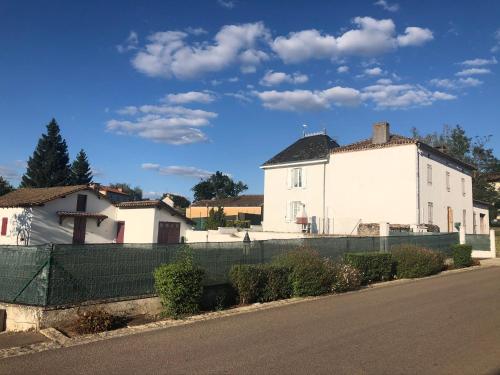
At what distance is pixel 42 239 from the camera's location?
27375 millimetres

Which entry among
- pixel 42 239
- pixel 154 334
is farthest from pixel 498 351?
pixel 42 239

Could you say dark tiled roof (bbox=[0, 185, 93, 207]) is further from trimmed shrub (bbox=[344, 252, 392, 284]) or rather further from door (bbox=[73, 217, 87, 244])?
trimmed shrub (bbox=[344, 252, 392, 284])

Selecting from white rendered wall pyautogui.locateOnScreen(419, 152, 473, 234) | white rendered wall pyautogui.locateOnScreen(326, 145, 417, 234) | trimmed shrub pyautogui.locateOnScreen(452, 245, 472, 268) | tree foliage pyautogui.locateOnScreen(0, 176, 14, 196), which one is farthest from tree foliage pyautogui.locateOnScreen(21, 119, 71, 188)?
trimmed shrub pyautogui.locateOnScreen(452, 245, 472, 268)

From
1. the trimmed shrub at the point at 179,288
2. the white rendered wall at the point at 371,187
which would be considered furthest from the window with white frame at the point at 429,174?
the trimmed shrub at the point at 179,288

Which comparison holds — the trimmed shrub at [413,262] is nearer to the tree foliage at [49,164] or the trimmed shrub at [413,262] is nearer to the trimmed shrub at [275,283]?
the trimmed shrub at [275,283]

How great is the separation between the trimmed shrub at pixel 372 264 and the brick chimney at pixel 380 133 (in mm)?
15290

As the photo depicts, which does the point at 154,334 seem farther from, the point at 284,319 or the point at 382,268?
the point at 382,268

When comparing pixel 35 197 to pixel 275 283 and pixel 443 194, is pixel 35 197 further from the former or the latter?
pixel 443 194

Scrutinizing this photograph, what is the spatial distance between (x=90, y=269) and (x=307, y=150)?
27428 millimetres

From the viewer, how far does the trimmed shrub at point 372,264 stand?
14.7 m

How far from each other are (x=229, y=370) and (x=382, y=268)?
11.1 metres

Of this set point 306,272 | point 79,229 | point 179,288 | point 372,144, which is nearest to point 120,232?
point 79,229

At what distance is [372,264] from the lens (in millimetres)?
15117

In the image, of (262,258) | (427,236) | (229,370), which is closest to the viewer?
(229,370)
